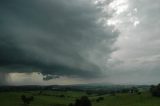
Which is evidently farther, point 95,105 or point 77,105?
point 95,105

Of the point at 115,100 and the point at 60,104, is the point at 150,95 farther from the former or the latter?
the point at 60,104

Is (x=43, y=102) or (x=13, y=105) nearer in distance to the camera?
(x=13, y=105)

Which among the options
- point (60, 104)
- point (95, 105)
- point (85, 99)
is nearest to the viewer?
point (85, 99)

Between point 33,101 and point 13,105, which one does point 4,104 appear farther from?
point 33,101

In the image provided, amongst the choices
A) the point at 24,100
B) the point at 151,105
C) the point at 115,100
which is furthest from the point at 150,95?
the point at 24,100

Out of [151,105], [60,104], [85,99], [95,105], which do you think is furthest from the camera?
[60,104]

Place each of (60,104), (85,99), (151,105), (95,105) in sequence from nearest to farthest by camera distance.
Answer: (85,99) → (151,105) → (95,105) → (60,104)

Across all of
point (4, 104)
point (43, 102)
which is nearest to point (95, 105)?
point (43, 102)

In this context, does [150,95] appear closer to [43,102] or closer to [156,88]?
[156,88]

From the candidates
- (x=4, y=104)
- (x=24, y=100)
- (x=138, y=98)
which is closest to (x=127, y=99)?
(x=138, y=98)
